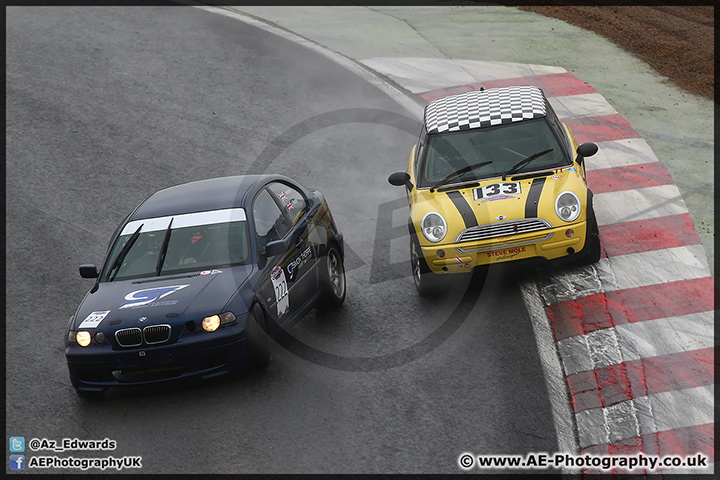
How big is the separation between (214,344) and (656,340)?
414 cm

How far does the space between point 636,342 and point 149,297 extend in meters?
4.54

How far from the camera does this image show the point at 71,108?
1389 cm

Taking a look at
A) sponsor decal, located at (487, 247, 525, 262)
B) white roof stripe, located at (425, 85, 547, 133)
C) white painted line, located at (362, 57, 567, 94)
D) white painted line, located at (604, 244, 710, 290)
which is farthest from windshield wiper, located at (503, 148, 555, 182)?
white painted line, located at (362, 57, 567, 94)

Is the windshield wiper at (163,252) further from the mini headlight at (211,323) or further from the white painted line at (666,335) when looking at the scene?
the white painted line at (666,335)

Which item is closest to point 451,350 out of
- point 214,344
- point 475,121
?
point 214,344

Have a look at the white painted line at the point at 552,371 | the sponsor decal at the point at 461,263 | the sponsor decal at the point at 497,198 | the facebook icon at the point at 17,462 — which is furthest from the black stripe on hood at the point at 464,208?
the facebook icon at the point at 17,462

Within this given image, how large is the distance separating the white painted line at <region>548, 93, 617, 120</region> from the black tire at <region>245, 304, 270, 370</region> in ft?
25.7

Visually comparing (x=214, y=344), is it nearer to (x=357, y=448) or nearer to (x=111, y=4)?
(x=357, y=448)

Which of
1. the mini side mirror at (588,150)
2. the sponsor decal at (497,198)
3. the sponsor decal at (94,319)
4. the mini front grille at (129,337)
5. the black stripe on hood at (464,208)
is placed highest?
the mini side mirror at (588,150)

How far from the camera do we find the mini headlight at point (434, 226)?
805cm

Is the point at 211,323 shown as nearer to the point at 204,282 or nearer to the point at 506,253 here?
the point at 204,282

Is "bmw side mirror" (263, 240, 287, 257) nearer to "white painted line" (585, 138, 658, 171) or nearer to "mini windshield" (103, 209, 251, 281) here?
"mini windshield" (103, 209, 251, 281)

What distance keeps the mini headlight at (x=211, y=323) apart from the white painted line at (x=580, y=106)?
8.24 metres

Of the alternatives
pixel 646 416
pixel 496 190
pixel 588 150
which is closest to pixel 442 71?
pixel 588 150
